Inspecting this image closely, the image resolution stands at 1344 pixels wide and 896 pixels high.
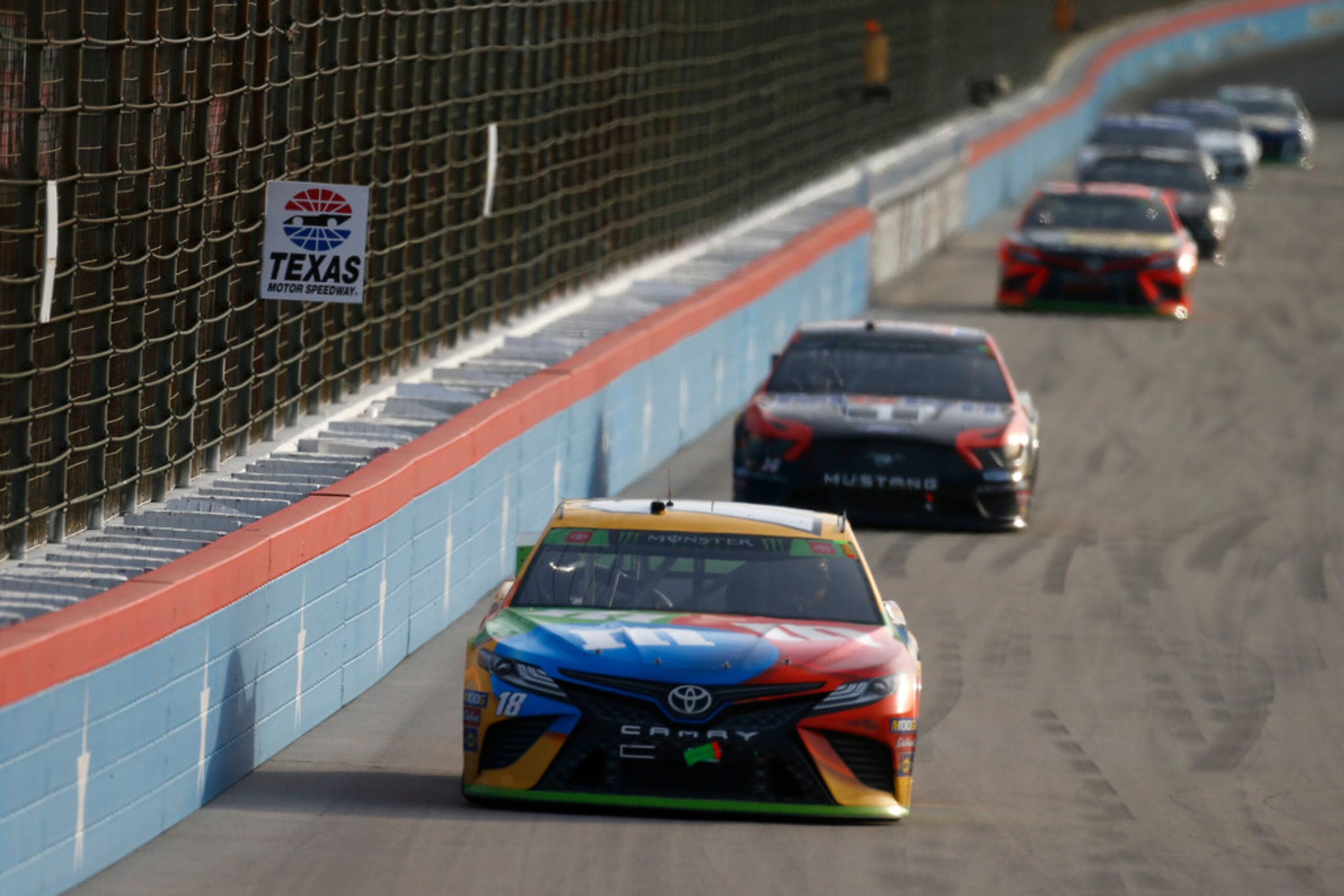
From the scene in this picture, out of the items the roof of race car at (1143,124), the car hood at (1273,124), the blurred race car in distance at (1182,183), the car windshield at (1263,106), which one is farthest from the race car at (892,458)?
the car windshield at (1263,106)

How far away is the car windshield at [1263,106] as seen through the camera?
54.3 metres

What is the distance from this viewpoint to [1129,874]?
29.6 feet

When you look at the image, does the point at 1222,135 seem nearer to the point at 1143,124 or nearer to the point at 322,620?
the point at 1143,124

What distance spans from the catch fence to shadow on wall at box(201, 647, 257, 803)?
4.32 ft

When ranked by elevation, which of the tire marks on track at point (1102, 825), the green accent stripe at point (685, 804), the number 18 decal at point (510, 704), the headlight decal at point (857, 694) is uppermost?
the headlight decal at point (857, 694)

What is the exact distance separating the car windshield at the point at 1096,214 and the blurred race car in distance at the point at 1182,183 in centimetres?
565

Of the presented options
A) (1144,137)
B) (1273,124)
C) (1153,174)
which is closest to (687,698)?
(1153,174)

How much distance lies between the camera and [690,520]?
10.7m

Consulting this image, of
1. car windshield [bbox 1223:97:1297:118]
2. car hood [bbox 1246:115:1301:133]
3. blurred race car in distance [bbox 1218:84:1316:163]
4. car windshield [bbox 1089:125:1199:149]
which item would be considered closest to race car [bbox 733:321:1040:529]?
car windshield [bbox 1089:125:1199:149]

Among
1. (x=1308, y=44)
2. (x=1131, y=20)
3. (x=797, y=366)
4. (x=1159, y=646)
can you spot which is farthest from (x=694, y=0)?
(x=1308, y=44)

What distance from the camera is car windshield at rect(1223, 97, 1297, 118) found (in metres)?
54.3

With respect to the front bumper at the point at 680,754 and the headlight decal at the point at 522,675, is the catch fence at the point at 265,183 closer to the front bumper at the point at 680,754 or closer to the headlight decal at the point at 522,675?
the headlight decal at the point at 522,675

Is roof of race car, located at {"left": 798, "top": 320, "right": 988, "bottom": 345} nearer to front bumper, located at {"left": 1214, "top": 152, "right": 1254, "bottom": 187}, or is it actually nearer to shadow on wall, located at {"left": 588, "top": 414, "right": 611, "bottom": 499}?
shadow on wall, located at {"left": 588, "top": 414, "right": 611, "bottom": 499}

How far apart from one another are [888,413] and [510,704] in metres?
8.36
